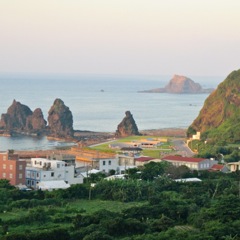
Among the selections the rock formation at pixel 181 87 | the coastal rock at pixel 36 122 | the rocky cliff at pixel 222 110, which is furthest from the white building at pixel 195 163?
the rock formation at pixel 181 87

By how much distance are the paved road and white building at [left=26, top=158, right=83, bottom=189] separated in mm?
10635

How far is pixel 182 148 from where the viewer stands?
46062 mm

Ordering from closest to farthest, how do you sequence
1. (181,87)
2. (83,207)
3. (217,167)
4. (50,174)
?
1. (83,207)
2. (50,174)
3. (217,167)
4. (181,87)

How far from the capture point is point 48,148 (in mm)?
50375

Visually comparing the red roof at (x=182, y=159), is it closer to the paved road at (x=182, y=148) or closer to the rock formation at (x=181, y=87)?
the paved road at (x=182, y=148)

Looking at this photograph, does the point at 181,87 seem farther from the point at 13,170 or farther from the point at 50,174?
the point at 13,170

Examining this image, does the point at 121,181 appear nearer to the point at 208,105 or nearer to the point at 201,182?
the point at 201,182

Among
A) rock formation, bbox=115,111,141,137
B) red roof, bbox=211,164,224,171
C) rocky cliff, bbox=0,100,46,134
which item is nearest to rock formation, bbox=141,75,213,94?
rocky cliff, bbox=0,100,46,134

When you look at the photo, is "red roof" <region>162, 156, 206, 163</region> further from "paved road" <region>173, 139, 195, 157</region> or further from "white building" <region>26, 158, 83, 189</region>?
"white building" <region>26, 158, 83, 189</region>

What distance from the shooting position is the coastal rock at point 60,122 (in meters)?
59.0

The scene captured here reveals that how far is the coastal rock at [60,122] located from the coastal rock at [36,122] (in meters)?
A: 0.90

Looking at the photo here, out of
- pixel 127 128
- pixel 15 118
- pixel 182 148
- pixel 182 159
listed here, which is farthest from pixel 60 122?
pixel 182 159

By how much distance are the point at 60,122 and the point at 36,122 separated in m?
3.17

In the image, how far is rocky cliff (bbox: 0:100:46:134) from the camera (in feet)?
204
